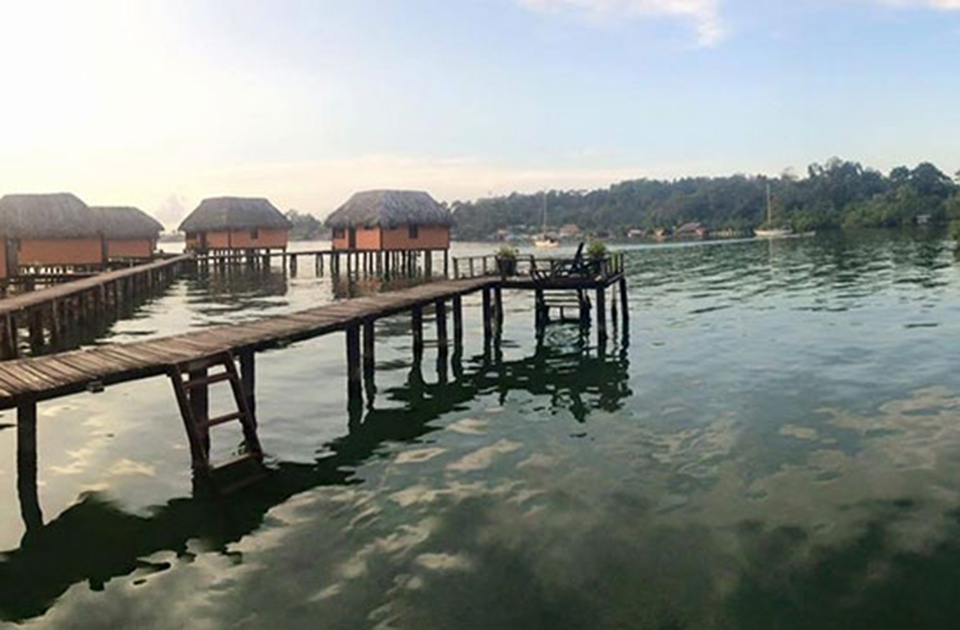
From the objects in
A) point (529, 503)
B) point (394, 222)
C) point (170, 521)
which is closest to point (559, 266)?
point (529, 503)

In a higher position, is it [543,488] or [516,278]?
[516,278]

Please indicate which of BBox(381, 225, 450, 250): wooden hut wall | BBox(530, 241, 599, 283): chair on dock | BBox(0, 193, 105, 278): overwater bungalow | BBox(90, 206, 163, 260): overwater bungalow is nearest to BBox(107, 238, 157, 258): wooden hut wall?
BBox(90, 206, 163, 260): overwater bungalow

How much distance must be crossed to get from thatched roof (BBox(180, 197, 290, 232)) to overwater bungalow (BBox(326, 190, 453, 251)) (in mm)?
8040

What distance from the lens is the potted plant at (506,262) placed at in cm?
2930

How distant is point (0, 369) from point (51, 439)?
3324mm

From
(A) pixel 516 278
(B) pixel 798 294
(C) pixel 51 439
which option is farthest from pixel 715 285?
(C) pixel 51 439

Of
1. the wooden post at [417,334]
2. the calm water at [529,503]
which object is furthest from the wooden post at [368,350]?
the wooden post at [417,334]

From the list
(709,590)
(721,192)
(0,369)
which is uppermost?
(721,192)

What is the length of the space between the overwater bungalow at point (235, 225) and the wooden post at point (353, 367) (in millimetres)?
55921

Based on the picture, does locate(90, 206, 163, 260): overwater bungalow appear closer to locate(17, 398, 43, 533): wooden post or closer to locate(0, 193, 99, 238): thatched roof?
locate(0, 193, 99, 238): thatched roof

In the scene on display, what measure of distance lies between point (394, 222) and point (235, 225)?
55.0 feet

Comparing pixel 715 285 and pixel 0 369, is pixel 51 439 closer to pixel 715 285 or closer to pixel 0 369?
pixel 0 369

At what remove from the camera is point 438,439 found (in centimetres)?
1536

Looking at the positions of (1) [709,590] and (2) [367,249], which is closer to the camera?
(1) [709,590]
